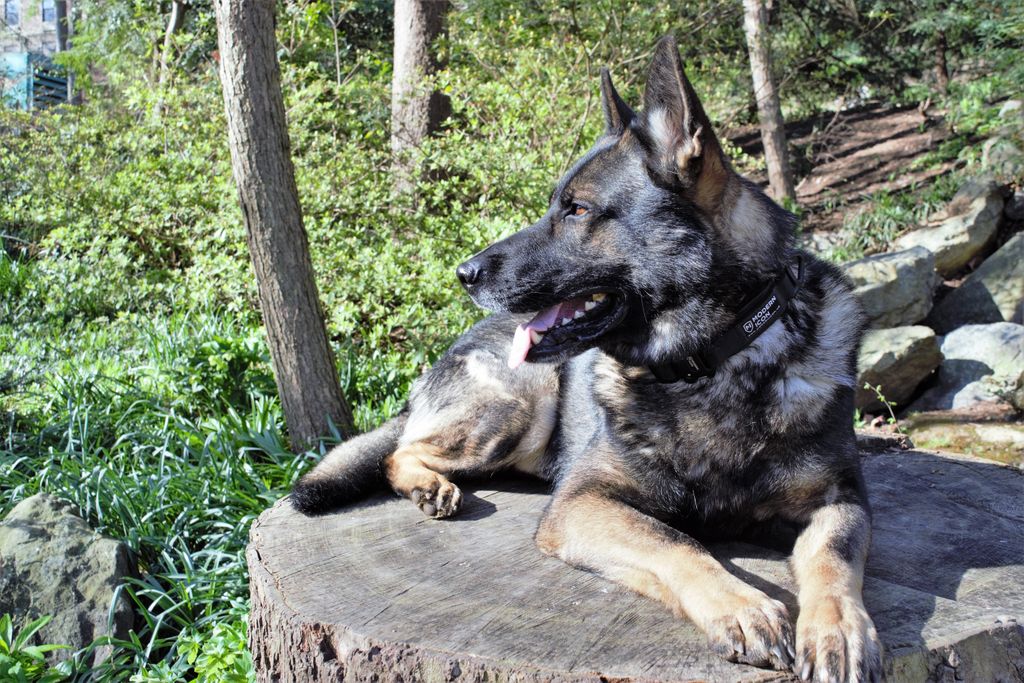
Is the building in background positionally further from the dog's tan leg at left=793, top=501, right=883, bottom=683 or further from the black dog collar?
the dog's tan leg at left=793, top=501, right=883, bottom=683

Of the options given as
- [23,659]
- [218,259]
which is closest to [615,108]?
[23,659]

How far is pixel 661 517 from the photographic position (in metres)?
2.82

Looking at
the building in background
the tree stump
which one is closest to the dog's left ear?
the tree stump

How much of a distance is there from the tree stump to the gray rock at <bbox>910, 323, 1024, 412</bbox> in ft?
12.4

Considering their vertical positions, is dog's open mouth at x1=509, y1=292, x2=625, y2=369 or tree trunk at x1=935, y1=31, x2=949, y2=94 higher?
→ tree trunk at x1=935, y1=31, x2=949, y2=94

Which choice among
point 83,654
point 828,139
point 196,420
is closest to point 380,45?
point 828,139

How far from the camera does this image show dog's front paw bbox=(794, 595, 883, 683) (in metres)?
1.90

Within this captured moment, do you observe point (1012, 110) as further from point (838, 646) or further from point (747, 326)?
point (838, 646)

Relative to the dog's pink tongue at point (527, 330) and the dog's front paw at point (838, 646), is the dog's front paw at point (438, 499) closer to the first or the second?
the dog's pink tongue at point (527, 330)

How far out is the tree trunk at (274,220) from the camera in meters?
4.39

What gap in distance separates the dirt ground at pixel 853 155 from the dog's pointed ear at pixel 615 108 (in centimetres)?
807

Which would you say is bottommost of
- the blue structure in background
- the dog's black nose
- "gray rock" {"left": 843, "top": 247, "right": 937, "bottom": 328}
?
→ "gray rock" {"left": 843, "top": 247, "right": 937, "bottom": 328}

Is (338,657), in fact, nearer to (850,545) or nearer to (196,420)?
(850,545)

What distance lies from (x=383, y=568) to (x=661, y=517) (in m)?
0.92
